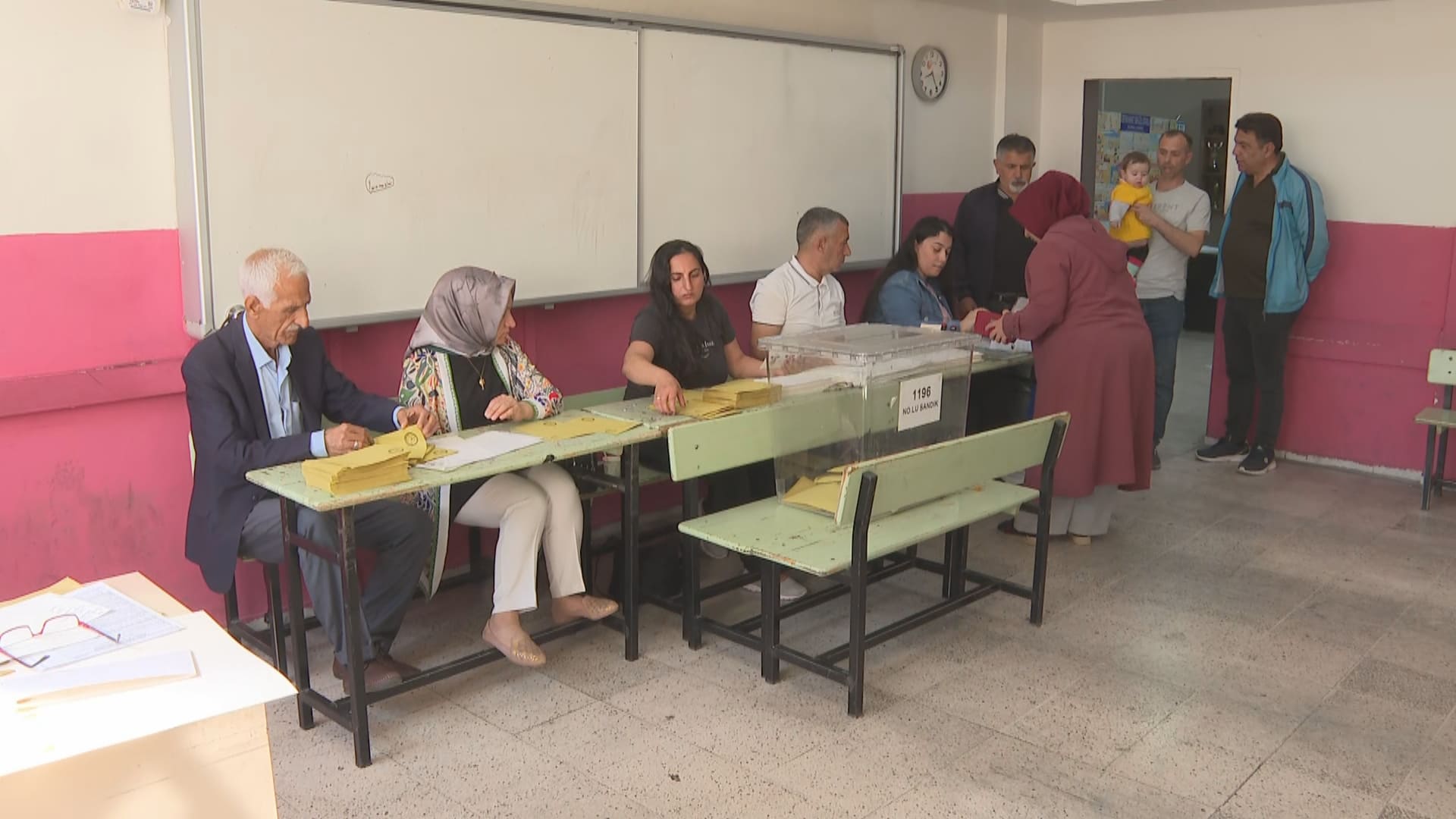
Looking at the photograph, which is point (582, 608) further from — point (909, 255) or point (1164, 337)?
point (1164, 337)

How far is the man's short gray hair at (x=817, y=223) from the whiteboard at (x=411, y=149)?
2.25 ft

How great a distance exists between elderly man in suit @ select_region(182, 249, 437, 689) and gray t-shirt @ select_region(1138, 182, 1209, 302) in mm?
4197

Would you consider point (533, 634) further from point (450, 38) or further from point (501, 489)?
point (450, 38)

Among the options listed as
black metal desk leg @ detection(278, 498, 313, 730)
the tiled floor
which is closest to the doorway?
the tiled floor

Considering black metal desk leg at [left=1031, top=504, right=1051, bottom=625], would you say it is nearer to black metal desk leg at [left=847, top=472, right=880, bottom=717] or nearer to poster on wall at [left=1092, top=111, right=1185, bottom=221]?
black metal desk leg at [left=847, top=472, right=880, bottom=717]

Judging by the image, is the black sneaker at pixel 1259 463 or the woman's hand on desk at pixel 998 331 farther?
the black sneaker at pixel 1259 463

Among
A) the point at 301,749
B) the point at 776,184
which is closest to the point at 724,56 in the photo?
the point at 776,184

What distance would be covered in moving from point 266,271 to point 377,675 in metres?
1.22

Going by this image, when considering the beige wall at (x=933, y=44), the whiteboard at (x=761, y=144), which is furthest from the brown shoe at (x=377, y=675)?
the beige wall at (x=933, y=44)

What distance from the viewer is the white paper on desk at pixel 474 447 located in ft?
11.1

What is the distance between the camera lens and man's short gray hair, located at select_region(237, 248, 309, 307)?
3.44 metres

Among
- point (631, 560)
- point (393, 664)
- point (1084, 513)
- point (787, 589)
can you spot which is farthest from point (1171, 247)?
point (393, 664)

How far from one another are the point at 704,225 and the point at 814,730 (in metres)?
2.55

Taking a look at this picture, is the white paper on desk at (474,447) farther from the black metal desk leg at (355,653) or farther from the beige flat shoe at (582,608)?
the beige flat shoe at (582,608)
